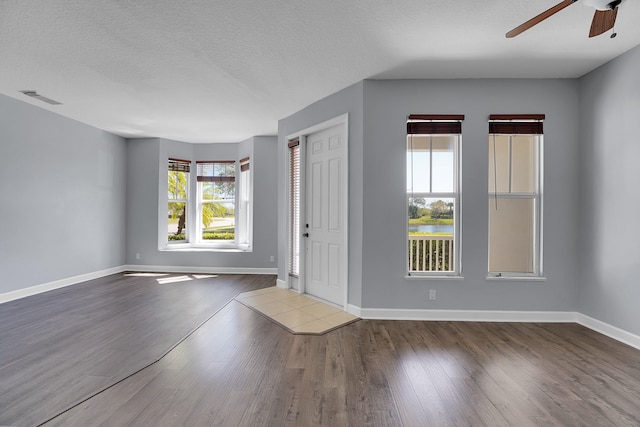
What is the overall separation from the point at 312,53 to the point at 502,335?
11.1 feet

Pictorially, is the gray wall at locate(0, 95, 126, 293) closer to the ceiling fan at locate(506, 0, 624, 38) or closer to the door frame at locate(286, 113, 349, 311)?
the door frame at locate(286, 113, 349, 311)

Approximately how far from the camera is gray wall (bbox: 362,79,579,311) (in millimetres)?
→ 3494

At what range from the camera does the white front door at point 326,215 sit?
395cm

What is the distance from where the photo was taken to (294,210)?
480 centimetres

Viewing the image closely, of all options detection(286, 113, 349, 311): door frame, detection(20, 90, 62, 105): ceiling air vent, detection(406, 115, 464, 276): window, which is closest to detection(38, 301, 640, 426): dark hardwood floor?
detection(286, 113, 349, 311): door frame

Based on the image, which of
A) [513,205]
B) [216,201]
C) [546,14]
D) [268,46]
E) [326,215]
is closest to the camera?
[546,14]

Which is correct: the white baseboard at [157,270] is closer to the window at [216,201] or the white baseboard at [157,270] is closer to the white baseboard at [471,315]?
the window at [216,201]

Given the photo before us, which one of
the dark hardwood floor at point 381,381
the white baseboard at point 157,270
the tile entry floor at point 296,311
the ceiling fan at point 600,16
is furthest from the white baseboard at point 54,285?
the ceiling fan at point 600,16

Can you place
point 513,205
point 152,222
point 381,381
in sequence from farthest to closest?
point 152,222
point 513,205
point 381,381

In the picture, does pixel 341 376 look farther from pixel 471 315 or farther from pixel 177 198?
pixel 177 198

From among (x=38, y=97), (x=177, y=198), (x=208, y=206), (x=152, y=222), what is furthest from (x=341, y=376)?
(x=177, y=198)

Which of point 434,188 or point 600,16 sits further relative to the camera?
point 434,188

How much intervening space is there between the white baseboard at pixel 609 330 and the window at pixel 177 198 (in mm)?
6704

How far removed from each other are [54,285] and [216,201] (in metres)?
3.00
